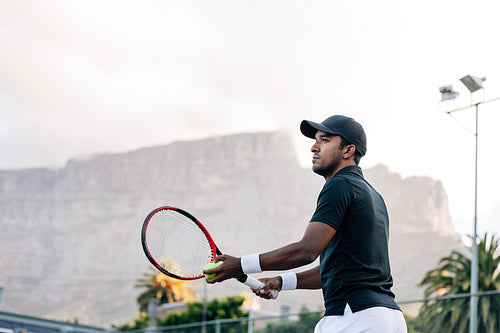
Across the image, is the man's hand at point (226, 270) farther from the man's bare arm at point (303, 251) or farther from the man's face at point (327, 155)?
the man's face at point (327, 155)

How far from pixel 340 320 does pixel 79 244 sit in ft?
613

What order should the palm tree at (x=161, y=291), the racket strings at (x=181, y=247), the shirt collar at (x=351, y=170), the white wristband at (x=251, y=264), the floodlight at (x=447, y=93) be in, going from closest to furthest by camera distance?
the white wristband at (x=251, y=264) → the shirt collar at (x=351, y=170) → the racket strings at (x=181, y=247) → the floodlight at (x=447, y=93) → the palm tree at (x=161, y=291)

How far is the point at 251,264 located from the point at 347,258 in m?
0.50

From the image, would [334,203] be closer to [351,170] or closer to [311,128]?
[351,170]

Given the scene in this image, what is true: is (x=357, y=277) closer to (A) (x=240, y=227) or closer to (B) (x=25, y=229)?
(A) (x=240, y=227)

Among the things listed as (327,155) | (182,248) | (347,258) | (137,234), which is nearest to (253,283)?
(347,258)

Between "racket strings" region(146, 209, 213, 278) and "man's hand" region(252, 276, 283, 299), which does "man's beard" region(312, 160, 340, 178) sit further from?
"racket strings" region(146, 209, 213, 278)

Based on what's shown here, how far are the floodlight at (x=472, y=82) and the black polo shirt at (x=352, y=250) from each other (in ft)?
51.7

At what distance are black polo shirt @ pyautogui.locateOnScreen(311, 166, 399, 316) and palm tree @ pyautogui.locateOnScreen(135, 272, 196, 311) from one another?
258 ft

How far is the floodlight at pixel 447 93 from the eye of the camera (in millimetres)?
20000

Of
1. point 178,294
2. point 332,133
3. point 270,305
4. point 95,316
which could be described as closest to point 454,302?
point 332,133

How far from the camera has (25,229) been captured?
194 metres

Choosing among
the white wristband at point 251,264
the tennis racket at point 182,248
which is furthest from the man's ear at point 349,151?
the tennis racket at point 182,248

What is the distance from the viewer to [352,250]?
11.5 ft
